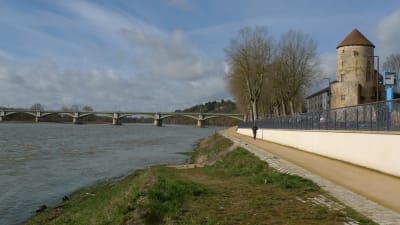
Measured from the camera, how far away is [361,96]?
73.1 metres

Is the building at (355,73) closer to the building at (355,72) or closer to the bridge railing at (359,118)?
the building at (355,72)

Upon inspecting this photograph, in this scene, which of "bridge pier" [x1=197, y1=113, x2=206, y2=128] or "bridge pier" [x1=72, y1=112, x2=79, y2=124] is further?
"bridge pier" [x1=72, y1=112, x2=79, y2=124]

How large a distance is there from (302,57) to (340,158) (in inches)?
1387

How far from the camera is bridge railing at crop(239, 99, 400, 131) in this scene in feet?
49.2

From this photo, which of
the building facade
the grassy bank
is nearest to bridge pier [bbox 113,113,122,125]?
the building facade

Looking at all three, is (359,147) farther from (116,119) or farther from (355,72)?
(116,119)

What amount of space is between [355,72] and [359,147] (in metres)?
60.2

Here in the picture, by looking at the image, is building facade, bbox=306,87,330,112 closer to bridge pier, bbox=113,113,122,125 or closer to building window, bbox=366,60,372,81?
building window, bbox=366,60,372,81

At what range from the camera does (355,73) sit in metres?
73.3

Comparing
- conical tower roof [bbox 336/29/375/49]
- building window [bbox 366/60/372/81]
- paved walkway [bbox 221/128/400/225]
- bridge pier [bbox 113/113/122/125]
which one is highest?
conical tower roof [bbox 336/29/375/49]

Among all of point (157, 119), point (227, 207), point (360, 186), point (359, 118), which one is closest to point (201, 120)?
point (157, 119)

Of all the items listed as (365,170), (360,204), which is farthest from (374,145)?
(360,204)

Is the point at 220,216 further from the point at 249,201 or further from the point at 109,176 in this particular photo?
the point at 109,176

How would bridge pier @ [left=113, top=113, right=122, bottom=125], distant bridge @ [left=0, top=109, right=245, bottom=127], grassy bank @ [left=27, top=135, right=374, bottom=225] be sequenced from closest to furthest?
grassy bank @ [left=27, top=135, right=374, bottom=225], distant bridge @ [left=0, top=109, right=245, bottom=127], bridge pier @ [left=113, top=113, right=122, bottom=125]
